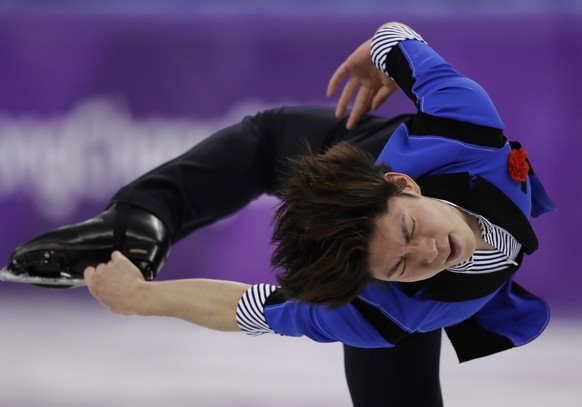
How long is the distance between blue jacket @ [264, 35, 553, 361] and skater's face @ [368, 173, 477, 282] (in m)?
0.14

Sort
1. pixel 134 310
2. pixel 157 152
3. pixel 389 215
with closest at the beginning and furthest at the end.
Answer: pixel 389 215 < pixel 134 310 < pixel 157 152

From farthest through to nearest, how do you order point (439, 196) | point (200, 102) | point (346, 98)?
1. point (200, 102)
2. point (346, 98)
3. point (439, 196)

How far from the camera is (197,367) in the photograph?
2.63 meters

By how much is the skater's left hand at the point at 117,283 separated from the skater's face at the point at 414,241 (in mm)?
587

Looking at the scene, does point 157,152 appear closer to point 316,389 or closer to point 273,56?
point 273,56

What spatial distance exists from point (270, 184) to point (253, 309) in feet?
2.24

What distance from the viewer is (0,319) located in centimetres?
284

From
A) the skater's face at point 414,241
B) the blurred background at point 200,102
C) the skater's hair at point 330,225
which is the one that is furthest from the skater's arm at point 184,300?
the blurred background at point 200,102

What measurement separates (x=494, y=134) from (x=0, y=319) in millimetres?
1747

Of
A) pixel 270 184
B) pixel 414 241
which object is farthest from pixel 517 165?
pixel 270 184

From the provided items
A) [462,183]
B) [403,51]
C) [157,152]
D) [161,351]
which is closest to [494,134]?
[462,183]

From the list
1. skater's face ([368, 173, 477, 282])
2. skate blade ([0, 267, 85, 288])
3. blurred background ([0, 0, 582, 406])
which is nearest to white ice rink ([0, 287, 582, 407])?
blurred background ([0, 0, 582, 406])

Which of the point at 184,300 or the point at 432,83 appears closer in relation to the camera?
the point at 184,300

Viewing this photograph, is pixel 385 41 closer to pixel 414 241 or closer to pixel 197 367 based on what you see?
pixel 414 241
